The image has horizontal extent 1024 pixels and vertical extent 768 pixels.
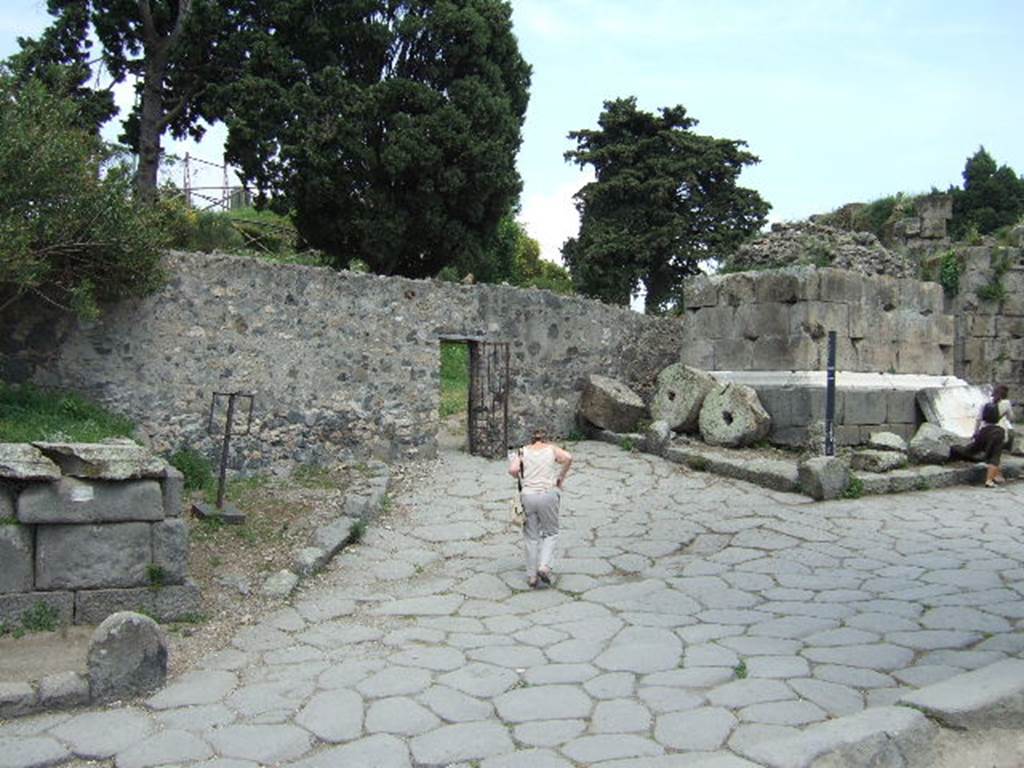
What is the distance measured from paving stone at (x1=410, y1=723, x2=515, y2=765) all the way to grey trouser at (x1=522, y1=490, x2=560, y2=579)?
2.37m

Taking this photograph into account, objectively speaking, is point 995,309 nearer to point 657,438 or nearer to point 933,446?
point 933,446

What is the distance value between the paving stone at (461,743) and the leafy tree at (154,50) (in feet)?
51.2

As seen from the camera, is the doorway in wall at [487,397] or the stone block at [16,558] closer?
the stone block at [16,558]

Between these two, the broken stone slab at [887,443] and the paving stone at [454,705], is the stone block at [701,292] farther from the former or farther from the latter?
the paving stone at [454,705]

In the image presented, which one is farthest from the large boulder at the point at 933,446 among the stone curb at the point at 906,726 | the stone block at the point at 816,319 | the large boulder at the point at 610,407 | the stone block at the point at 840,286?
the stone curb at the point at 906,726

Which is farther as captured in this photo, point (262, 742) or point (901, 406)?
point (901, 406)

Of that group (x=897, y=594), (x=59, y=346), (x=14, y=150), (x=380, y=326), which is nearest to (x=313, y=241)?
(x=380, y=326)

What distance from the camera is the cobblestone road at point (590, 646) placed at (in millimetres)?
3811

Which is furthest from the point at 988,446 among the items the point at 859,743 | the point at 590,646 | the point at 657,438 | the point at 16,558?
the point at 16,558

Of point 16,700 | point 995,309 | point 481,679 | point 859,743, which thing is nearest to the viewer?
point 859,743

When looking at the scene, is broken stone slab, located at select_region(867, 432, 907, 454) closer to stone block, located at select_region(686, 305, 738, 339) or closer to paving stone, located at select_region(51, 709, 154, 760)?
stone block, located at select_region(686, 305, 738, 339)

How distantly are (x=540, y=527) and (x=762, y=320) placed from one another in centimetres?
664

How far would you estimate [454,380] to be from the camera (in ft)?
59.9

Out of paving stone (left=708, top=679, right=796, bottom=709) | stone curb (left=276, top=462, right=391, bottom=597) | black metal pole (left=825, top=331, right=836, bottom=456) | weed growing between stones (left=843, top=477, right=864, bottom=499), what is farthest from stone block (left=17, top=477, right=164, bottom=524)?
black metal pole (left=825, top=331, right=836, bottom=456)
